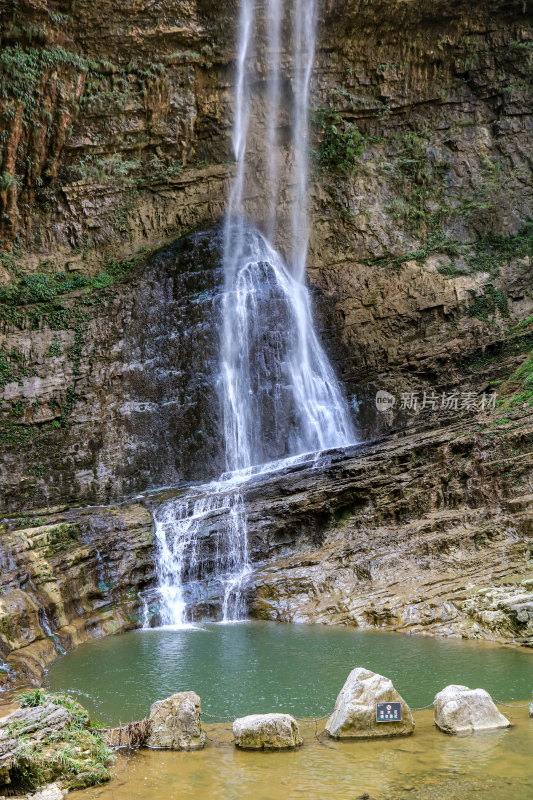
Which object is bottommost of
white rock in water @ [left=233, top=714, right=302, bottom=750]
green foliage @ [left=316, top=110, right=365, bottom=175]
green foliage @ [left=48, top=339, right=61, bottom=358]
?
white rock in water @ [left=233, top=714, right=302, bottom=750]

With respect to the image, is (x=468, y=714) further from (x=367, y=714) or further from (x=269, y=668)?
(x=269, y=668)

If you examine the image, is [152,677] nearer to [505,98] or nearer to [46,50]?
[46,50]

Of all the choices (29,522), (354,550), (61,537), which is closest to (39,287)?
(29,522)

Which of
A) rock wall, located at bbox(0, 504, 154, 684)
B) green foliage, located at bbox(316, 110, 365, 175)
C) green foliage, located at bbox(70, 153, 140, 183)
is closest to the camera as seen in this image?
rock wall, located at bbox(0, 504, 154, 684)

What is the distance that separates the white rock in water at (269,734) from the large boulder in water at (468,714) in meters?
1.43

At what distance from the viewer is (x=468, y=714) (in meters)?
6.73

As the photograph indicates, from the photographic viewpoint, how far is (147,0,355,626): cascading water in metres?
15.6

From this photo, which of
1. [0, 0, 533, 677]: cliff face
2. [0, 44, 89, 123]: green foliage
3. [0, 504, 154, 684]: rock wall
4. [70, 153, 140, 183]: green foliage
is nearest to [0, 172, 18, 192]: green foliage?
[0, 0, 533, 677]: cliff face

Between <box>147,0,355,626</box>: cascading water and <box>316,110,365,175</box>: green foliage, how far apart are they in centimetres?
76

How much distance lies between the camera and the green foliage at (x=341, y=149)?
26234 mm

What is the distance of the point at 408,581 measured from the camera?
13539 mm

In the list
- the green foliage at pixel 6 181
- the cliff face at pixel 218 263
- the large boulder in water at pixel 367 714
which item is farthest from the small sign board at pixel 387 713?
the green foliage at pixel 6 181

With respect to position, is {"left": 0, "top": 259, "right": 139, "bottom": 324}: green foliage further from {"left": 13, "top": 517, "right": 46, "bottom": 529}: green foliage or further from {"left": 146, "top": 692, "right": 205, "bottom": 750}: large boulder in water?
{"left": 146, "top": 692, "right": 205, "bottom": 750}: large boulder in water

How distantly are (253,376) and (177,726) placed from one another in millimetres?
15755
